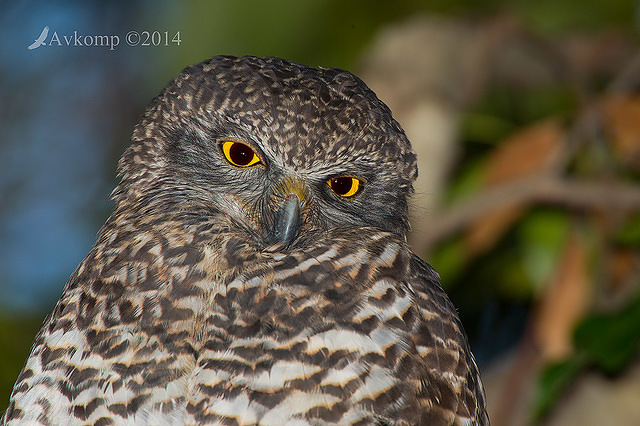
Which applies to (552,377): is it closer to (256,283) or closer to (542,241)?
(542,241)

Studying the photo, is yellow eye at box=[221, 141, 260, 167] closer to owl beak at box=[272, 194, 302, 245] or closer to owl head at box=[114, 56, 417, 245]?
owl head at box=[114, 56, 417, 245]

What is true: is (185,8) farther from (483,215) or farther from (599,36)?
(599,36)

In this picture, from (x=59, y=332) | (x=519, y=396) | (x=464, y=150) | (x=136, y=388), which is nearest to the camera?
(x=136, y=388)

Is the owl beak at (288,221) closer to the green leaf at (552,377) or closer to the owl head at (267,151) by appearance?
the owl head at (267,151)

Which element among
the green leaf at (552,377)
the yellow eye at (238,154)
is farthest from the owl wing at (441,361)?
the green leaf at (552,377)

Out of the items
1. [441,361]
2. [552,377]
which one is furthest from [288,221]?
[552,377]

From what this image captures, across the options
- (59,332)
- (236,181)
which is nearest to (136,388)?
(59,332)

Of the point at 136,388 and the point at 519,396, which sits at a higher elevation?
the point at 136,388
